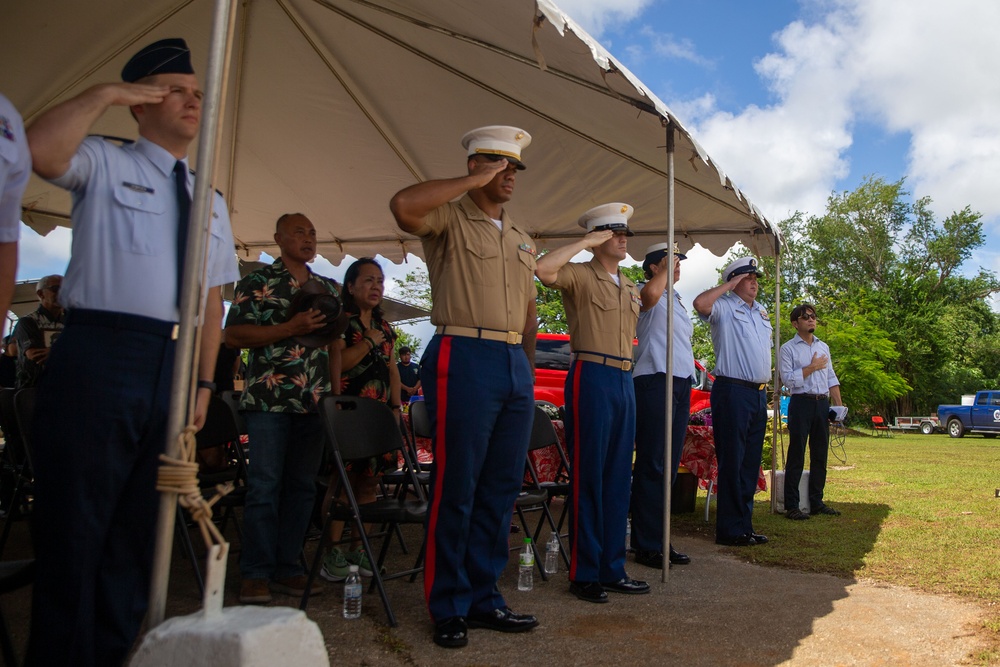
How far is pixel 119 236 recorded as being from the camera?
83.7 inches

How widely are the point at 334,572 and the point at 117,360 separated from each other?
2.52 metres

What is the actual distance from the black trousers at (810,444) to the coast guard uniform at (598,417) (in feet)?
12.1

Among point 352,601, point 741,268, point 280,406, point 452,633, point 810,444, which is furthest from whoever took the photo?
→ point 810,444

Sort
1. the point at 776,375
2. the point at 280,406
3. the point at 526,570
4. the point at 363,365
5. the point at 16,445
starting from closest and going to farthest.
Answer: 1. the point at 280,406
2. the point at 526,570
3. the point at 363,365
4. the point at 16,445
5. the point at 776,375

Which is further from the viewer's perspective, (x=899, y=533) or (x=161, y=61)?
(x=899, y=533)

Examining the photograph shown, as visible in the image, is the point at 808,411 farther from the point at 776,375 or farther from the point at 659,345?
the point at 659,345

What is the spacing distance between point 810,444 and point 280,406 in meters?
5.50

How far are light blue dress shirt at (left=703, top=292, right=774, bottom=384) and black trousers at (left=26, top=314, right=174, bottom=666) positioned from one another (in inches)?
181

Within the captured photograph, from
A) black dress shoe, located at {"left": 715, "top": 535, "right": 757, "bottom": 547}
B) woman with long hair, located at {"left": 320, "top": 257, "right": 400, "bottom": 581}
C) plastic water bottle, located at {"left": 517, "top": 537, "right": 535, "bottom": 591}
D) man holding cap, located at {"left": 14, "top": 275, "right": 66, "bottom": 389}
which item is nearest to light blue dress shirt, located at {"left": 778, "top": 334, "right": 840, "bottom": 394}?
black dress shoe, located at {"left": 715, "top": 535, "right": 757, "bottom": 547}

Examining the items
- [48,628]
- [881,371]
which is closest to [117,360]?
[48,628]

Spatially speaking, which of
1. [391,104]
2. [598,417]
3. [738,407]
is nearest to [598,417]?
[598,417]

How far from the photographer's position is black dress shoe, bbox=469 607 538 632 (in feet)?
11.2

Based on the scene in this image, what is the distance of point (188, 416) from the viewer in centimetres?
200

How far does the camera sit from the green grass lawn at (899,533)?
4.88 metres
